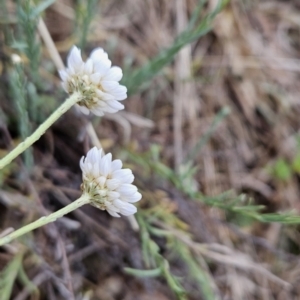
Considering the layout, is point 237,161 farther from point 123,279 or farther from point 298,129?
point 123,279

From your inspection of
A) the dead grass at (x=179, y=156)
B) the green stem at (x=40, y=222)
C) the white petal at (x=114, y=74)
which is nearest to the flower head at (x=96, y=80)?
the white petal at (x=114, y=74)

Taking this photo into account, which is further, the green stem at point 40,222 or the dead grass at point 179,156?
the dead grass at point 179,156

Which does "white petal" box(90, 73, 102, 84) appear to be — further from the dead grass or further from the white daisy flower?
the dead grass

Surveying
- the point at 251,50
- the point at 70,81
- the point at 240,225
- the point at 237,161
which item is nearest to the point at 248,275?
the point at 240,225

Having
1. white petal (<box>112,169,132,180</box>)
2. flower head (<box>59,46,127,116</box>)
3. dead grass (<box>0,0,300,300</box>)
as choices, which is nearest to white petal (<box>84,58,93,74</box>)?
flower head (<box>59,46,127,116</box>)

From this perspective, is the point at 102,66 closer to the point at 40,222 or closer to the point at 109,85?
the point at 109,85

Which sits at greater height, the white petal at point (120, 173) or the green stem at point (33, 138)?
the green stem at point (33, 138)

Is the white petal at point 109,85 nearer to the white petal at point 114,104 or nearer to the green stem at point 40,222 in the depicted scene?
the white petal at point 114,104
